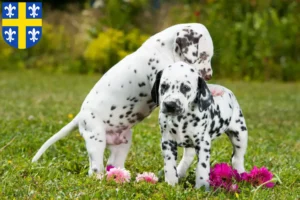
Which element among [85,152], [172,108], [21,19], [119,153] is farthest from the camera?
[21,19]

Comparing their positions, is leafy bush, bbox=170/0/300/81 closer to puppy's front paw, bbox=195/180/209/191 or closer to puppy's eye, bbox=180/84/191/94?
puppy's front paw, bbox=195/180/209/191

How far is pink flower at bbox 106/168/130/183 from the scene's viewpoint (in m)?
4.54

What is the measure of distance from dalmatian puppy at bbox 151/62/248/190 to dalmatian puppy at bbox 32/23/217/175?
312 millimetres

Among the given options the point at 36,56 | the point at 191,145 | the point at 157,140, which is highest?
the point at 191,145

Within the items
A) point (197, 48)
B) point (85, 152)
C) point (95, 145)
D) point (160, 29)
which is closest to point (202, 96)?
point (197, 48)

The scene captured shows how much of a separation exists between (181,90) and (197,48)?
61 cm

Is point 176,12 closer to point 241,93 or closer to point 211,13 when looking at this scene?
point 211,13

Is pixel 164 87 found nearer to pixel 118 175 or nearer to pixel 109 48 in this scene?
pixel 118 175

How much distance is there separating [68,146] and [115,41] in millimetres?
10827

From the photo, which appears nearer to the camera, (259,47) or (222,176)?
(222,176)

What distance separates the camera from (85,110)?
16.3 feet

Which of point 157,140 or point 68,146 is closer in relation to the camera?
point 68,146

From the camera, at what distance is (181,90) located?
13.8 feet

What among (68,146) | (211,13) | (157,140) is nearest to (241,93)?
(211,13)
